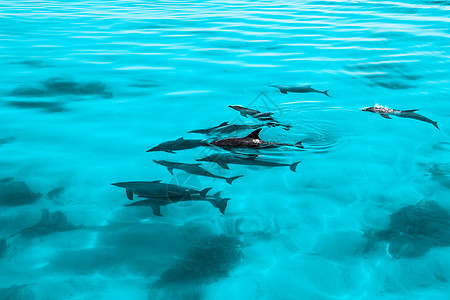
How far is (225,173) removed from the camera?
6.94 meters

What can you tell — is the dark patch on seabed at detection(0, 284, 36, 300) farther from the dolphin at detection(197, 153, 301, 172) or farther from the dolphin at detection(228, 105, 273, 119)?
the dolphin at detection(228, 105, 273, 119)

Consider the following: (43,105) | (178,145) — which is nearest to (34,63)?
(43,105)

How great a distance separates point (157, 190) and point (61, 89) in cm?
596

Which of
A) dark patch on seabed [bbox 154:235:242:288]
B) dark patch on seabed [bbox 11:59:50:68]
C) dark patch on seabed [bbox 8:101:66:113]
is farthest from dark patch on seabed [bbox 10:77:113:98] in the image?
dark patch on seabed [bbox 154:235:242:288]

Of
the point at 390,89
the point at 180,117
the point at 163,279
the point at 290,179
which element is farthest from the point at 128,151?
the point at 390,89

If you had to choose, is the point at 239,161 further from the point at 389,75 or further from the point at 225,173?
the point at 389,75

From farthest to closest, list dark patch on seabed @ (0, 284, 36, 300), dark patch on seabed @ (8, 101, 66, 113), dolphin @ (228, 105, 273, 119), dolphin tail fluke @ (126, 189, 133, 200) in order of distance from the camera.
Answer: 1. dark patch on seabed @ (8, 101, 66, 113)
2. dolphin @ (228, 105, 273, 119)
3. dolphin tail fluke @ (126, 189, 133, 200)
4. dark patch on seabed @ (0, 284, 36, 300)

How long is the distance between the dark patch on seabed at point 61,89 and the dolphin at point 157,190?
15.8 ft

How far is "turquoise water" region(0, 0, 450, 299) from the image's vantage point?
497cm

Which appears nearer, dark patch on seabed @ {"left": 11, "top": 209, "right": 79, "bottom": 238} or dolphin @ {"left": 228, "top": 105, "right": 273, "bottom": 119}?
dark patch on seabed @ {"left": 11, "top": 209, "right": 79, "bottom": 238}

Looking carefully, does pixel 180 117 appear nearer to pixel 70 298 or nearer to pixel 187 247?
pixel 187 247

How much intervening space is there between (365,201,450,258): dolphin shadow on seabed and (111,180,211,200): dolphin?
2.31m

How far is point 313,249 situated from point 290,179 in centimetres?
170

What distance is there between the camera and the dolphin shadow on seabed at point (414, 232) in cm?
535
